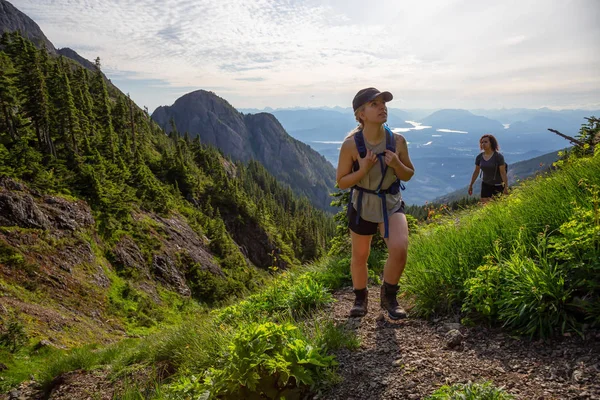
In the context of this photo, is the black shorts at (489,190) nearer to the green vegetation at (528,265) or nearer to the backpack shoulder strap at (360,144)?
the green vegetation at (528,265)

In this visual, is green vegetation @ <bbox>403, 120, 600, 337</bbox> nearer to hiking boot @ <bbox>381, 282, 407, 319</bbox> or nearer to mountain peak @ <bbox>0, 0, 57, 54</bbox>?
hiking boot @ <bbox>381, 282, 407, 319</bbox>

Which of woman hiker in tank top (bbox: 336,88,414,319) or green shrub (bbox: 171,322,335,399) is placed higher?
woman hiker in tank top (bbox: 336,88,414,319)

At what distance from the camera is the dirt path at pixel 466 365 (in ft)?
8.36

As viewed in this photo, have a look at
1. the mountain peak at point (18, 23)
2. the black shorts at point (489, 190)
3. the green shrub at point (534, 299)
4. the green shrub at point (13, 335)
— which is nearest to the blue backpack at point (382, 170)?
the green shrub at point (534, 299)

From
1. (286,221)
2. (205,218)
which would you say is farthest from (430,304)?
(286,221)

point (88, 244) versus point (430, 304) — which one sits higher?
point (430, 304)

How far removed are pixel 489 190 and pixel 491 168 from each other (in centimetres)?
66

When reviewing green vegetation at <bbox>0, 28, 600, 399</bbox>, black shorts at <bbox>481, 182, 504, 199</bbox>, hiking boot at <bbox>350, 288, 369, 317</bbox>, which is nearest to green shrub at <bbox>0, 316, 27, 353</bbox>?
green vegetation at <bbox>0, 28, 600, 399</bbox>

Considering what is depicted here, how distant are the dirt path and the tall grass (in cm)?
44

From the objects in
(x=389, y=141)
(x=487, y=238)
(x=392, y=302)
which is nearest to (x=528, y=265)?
(x=487, y=238)

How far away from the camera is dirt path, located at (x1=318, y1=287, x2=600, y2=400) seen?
2.55m

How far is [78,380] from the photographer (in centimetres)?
553

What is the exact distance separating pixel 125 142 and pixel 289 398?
58.4 m

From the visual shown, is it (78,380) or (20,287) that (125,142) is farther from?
(78,380)
